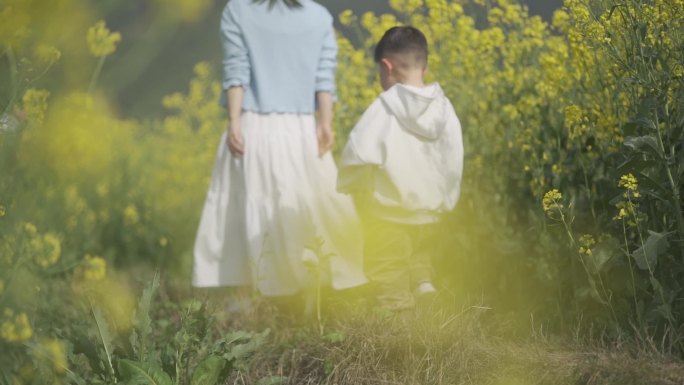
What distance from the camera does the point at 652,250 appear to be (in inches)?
113

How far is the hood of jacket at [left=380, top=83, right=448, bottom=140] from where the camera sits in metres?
3.84

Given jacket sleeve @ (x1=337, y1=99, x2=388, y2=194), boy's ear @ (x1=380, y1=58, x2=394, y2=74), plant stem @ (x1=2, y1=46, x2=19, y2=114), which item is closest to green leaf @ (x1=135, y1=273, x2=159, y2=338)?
plant stem @ (x1=2, y1=46, x2=19, y2=114)

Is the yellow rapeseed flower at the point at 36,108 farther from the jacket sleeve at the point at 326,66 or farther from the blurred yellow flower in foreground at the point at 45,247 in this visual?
the jacket sleeve at the point at 326,66

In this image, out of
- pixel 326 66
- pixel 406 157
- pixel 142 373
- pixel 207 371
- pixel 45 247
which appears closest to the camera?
pixel 142 373

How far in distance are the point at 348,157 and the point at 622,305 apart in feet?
3.65

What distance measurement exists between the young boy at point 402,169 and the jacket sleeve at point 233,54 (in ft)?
1.82

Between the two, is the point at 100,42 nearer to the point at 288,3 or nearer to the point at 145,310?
the point at 145,310

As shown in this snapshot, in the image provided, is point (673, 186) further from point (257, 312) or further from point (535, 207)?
point (257, 312)

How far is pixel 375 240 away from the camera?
4020 mm

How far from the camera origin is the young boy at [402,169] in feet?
12.5

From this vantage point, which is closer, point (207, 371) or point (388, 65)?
point (207, 371)

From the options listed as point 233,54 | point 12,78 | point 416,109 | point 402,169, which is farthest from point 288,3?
point 12,78

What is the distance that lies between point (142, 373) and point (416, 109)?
5.63ft

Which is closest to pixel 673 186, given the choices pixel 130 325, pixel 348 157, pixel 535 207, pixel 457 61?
pixel 535 207
